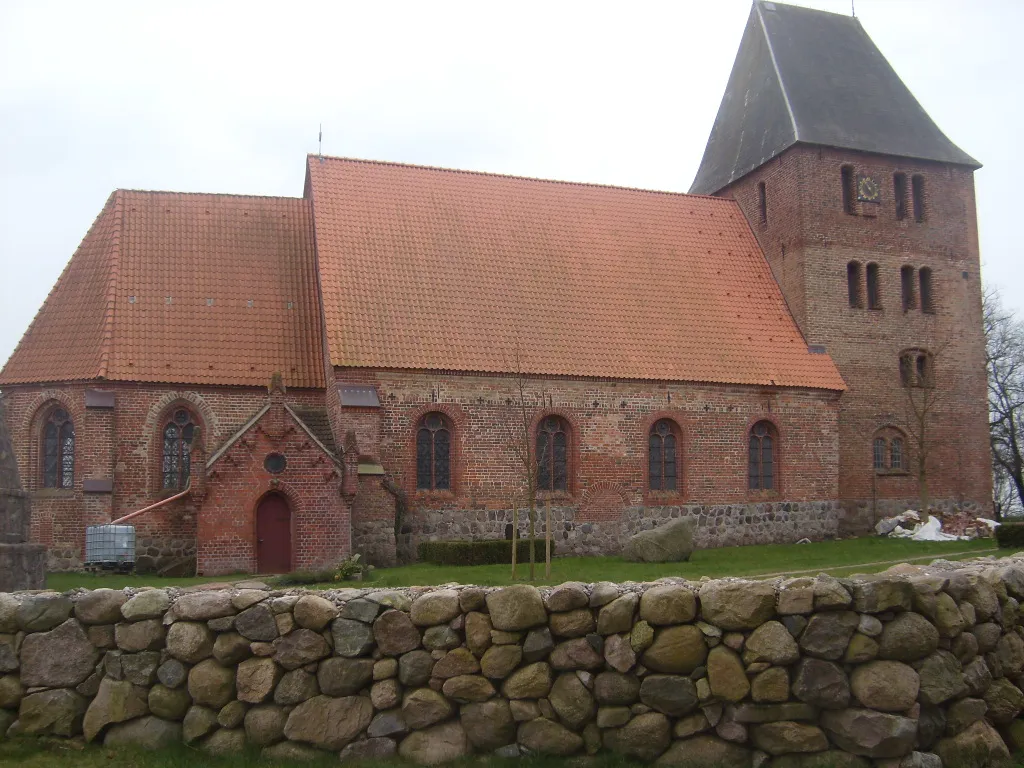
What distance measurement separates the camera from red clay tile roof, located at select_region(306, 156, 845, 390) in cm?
2264

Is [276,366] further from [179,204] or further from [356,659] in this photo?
[356,659]

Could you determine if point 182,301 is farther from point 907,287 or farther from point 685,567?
point 907,287

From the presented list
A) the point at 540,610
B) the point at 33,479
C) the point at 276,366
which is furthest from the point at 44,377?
the point at 540,610

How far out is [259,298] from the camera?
23.5 meters

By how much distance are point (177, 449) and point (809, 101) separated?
20.8 metres

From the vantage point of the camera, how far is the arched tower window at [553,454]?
22.9 m

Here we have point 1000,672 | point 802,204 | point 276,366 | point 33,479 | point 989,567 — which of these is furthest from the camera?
point 802,204

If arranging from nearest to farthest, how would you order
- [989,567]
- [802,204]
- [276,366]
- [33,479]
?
1. [989,567]
2. [33,479]
3. [276,366]
4. [802,204]

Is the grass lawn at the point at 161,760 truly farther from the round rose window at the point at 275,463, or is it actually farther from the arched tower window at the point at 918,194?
the arched tower window at the point at 918,194

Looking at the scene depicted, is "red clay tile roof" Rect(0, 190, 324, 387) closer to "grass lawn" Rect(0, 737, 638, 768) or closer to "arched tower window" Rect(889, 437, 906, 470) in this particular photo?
"grass lawn" Rect(0, 737, 638, 768)

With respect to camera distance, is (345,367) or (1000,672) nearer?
(1000,672)

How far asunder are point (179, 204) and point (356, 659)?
20.5 m

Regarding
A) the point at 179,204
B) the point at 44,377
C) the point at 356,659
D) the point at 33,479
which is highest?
the point at 179,204

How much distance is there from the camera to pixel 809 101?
28547 mm
